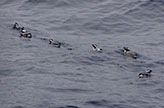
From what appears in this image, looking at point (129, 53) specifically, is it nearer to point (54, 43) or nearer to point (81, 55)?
point (81, 55)

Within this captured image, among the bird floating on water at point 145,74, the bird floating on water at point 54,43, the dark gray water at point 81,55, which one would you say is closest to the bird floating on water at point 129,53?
the dark gray water at point 81,55

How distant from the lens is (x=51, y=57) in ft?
93.5

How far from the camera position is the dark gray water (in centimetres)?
2294

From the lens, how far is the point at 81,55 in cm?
2930

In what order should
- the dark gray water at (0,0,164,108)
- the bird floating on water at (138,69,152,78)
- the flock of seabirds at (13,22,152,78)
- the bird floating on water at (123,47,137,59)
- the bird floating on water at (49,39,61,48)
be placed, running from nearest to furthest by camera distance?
the dark gray water at (0,0,164,108) → the bird floating on water at (138,69,152,78) → the flock of seabirds at (13,22,152,78) → the bird floating on water at (123,47,137,59) → the bird floating on water at (49,39,61,48)

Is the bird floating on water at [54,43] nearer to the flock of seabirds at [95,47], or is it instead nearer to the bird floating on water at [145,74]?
the flock of seabirds at [95,47]

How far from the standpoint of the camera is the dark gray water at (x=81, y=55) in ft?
75.3

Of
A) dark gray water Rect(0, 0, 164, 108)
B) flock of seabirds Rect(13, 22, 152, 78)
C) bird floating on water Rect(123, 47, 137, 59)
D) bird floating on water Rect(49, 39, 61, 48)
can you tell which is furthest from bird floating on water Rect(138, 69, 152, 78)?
bird floating on water Rect(49, 39, 61, 48)

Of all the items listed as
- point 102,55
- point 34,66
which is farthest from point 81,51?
point 34,66

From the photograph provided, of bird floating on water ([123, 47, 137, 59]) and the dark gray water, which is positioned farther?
bird floating on water ([123, 47, 137, 59])

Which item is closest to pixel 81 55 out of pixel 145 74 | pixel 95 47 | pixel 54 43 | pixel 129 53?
pixel 95 47

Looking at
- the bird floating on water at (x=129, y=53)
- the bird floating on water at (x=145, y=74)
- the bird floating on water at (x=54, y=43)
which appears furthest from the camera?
the bird floating on water at (x=54, y=43)

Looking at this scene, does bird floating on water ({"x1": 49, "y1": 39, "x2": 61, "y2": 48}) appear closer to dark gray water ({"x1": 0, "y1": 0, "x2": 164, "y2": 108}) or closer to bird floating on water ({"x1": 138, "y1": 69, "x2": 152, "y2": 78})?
dark gray water ({"x1": 0, "y1": 0, "x2": 164, "y2": 108})

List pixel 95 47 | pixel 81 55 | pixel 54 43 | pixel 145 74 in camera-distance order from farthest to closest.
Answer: pixel 54 43
pixel 95 47
pixel 81 55
pixel 145 74
